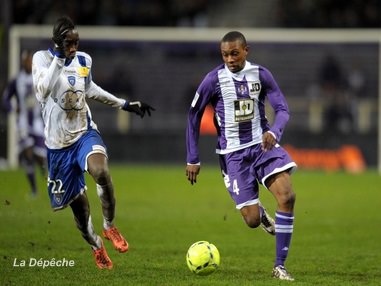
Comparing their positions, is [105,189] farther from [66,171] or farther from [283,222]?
[283,222]

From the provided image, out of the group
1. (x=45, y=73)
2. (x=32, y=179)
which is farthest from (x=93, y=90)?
(x=32, y=179)

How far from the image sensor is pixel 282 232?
919cm

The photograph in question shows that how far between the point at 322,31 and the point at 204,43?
340cm

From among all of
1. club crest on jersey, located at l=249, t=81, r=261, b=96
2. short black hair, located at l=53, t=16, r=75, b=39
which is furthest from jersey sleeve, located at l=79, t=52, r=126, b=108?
club crest on jersey, located at l=249, t=81, r=261, b=96

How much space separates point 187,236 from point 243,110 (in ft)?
13.5

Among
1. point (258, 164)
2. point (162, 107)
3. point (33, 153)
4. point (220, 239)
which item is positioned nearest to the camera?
point (258, 164)

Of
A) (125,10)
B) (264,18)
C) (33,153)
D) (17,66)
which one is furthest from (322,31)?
(33,153)

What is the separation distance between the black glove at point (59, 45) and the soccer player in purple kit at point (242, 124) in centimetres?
138

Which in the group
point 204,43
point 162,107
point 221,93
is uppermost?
point 221,93

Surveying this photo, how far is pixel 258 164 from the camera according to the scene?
9555mm

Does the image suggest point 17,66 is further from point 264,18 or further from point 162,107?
point 264,18

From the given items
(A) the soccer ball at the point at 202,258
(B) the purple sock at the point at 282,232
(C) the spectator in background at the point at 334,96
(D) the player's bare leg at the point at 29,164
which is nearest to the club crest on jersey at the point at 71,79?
(A) the soccer ball at the point at 202,258

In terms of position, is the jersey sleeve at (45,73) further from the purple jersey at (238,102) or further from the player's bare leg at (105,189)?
the purple jersey at (238,102)

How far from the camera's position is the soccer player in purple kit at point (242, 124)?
941 centimetres
